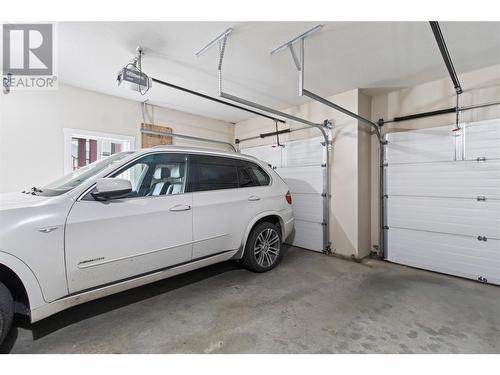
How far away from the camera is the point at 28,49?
8.93ft

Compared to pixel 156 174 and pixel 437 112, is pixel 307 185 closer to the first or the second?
pixel 437 112

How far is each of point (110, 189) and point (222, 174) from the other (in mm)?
1341

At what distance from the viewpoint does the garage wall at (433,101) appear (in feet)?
10.5

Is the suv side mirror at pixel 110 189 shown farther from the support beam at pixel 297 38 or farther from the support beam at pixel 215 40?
the support beam at pixel 297 38

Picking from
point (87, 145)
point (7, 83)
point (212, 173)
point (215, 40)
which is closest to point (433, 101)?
point (215, 40)

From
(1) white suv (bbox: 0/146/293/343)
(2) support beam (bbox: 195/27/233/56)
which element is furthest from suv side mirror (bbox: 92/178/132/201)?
(2) support beam (bbox: 195/27/233/56)

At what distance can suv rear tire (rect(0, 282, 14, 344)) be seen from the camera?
163cm

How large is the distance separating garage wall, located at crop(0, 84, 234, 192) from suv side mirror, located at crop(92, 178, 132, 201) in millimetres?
2495

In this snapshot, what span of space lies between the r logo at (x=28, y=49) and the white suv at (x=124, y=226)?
1555mm

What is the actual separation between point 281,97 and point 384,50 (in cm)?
194

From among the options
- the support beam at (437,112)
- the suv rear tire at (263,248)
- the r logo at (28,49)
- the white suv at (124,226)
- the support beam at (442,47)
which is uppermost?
the r logo at (28,49)

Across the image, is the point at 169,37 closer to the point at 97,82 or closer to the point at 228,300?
the point at 97,82

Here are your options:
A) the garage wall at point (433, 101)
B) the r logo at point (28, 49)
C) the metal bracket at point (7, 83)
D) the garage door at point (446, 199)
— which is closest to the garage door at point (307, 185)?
the garage wall at point (433, 101)

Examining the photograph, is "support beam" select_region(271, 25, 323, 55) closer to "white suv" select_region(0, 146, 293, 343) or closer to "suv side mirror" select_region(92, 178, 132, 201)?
"white suv" select_region(0, 146, 293, 343)
